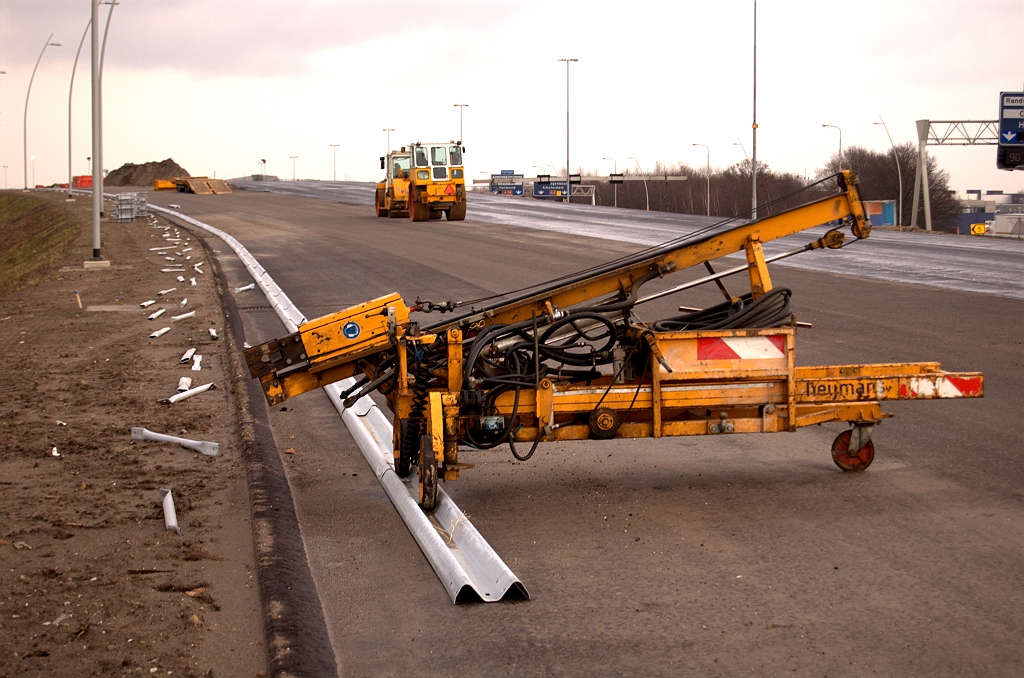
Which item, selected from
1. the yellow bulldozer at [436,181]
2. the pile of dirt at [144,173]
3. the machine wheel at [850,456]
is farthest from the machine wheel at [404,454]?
the pile of dirt at [144,173]

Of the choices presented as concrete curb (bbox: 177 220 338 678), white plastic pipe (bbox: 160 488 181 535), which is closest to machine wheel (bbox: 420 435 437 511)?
concrete curb (bbox: 177 220 338 678)

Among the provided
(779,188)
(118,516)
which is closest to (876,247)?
(118,516)

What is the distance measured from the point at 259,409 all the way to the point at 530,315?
3.52 meters

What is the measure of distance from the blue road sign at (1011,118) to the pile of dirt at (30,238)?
116 feet

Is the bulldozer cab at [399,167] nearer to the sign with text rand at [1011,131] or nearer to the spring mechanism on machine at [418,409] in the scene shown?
the sign with text rand at [1011,131]

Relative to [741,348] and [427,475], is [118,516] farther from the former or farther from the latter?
[741,348]

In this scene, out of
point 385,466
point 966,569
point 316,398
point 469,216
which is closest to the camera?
point 966,569

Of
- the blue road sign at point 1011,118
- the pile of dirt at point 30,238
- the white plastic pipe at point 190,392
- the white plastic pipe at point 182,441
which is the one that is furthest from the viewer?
the blue road sign at point 1011,118

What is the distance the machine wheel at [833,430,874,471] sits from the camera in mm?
7719

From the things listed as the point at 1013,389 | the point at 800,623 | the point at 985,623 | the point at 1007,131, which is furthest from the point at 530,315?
the point at 1007,131

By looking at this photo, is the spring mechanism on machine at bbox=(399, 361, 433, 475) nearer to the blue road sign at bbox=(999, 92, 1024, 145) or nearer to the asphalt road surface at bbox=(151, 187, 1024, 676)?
the asphalt road surface at bbox=(151, 187, 1024, 676)

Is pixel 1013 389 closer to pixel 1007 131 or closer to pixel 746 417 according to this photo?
pixel 746 417

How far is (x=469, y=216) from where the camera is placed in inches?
1646

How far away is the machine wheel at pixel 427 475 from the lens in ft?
22.2
